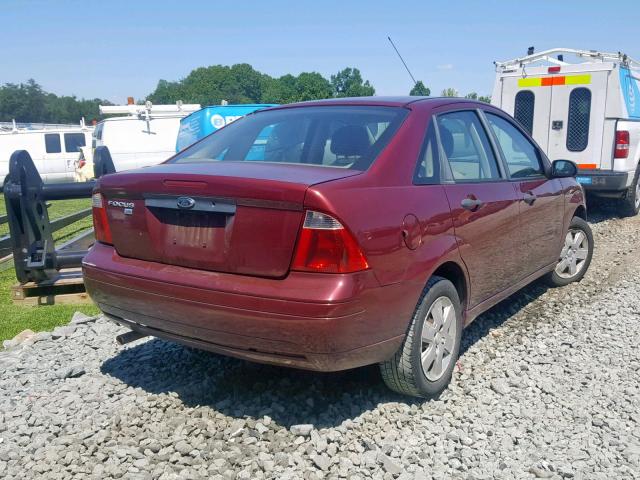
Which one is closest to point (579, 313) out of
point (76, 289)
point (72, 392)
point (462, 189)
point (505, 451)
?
point (462, 189)

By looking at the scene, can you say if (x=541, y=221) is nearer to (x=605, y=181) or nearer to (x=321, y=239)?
(x=321, y=239)

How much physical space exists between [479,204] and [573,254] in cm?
263

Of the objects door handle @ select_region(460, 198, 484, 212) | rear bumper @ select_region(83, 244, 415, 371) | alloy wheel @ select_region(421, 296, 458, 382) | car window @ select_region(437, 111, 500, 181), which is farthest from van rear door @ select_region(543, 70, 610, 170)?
rear bumper @ select_region(83, 244, 415, 371)

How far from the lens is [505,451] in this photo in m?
3.21

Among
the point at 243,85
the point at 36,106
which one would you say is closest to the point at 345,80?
the point at 243,85

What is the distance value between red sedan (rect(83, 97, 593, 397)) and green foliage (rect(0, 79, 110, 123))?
87.8 m

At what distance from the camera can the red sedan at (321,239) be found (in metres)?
2.97

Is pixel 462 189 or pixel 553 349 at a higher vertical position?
pixel 462 189

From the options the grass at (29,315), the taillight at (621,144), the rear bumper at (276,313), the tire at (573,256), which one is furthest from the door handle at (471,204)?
the taillight at (621,144)

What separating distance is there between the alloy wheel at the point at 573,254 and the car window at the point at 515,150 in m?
1.14

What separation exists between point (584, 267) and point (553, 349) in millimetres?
2119

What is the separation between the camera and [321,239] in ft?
9.64

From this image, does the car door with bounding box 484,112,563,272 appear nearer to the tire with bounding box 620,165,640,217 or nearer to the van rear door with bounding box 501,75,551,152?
the tire with bounding box 620,165,640,217

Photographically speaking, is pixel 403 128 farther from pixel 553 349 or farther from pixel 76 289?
pixel 76 289
